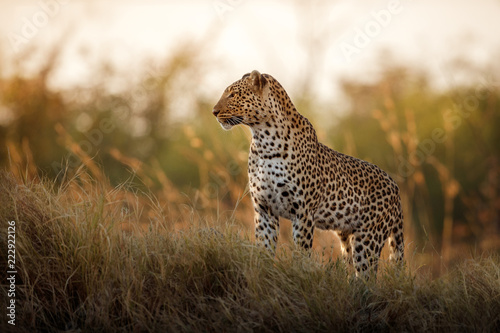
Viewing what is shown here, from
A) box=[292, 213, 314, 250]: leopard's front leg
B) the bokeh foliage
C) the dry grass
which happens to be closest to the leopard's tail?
box=[292, 213, 314, 250]: leopard's front leg

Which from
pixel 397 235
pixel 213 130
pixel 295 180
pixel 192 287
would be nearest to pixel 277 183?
pixel 295 180

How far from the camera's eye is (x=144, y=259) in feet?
Answer: 18.0

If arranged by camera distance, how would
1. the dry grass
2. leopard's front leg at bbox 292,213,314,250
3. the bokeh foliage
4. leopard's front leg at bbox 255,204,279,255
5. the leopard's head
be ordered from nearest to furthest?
the dry grass, the leopard's head, leopard's front leg at bbox 292,213,314,250, leopard's front leg at bbox 255,204,279,255, the bokeh foliage

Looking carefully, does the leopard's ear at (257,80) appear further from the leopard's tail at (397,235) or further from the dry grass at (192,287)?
the leopard's tail at (397,235)

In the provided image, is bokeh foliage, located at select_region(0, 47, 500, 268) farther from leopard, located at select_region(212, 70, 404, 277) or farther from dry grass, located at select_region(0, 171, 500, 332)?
dry grass, located at select_region(0, 171, 500, 332)

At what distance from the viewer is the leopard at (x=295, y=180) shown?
6578 millimetres

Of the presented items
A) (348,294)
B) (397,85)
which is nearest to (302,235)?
(348,294)

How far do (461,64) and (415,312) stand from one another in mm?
11455

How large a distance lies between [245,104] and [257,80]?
0.93ft

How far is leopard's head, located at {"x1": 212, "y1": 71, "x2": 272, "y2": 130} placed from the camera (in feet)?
21.3

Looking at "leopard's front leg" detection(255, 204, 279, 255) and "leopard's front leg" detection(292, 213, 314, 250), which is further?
"leopard's front leg" detection(255, 204, 279, 255)

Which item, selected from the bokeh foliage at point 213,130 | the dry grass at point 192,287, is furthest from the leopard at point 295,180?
the bokeh foliage at point 213,130

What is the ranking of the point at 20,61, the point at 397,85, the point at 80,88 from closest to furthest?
1. the point at 20,61
2. the point at 80,88
3. the point at 397,85

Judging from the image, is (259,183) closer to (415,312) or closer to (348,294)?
(348,294)
